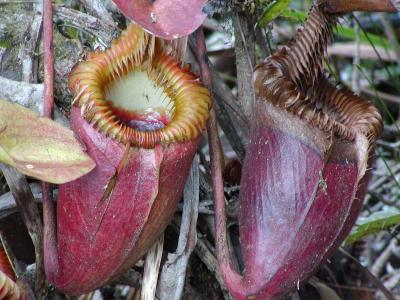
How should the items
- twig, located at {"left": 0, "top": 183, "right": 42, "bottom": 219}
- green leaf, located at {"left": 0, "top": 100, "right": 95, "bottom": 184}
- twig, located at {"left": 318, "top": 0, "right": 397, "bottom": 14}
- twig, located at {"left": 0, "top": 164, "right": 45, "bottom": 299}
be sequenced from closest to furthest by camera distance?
green leaf, located at {"left": 0, "top": 100, "right": 95, "bottom": 184} < twig, located at {"left": 318, "top": 0, "right": 397, "bottom": 14} < twig, located at {"left": 0, "top": 164, "right": 45, "bottom": 299} < twig, located at {"left": 0, "top": 183, "right": 42, "bottom": 219}

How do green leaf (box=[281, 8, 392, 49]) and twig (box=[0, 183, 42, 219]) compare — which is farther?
green leaf (box=[281, 8, 392, 49])

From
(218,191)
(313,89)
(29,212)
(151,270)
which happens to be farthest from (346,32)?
(29,212)

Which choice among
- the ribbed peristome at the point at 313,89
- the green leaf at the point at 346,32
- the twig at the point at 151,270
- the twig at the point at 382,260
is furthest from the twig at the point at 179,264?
the twig at the point at 382,260

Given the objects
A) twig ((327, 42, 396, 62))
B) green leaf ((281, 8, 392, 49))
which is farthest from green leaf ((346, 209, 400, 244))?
twig ((327, 42, 396, 62))

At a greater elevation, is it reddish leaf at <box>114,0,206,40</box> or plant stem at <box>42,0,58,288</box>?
reddish leaf at <box>114,0,206,40</box>

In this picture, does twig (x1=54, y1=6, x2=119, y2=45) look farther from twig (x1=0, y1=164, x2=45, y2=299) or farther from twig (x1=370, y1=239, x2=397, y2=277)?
twig (x1=370, y1=239, x2=397, y2=277)

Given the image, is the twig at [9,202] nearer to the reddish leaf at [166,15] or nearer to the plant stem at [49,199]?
the plant stem at [49,199]

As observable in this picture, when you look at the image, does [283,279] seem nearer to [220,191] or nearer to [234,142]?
[220,191]
